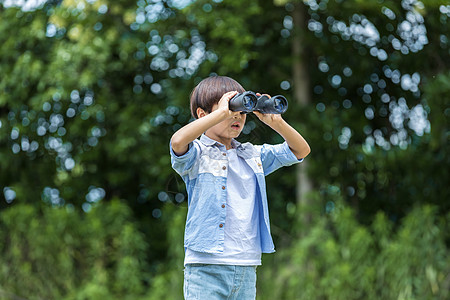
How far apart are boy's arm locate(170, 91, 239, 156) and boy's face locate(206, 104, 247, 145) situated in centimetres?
14

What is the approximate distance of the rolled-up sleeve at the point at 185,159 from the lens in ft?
6.79

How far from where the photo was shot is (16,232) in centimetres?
667

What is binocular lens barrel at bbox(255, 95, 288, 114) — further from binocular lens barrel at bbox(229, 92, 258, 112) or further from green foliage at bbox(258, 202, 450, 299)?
green foliage at bbox(258, 202, 450, 299)

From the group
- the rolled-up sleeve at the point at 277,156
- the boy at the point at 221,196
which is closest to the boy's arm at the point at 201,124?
the boy at the point at 221,196

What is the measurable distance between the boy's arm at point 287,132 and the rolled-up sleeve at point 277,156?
0.06 ft

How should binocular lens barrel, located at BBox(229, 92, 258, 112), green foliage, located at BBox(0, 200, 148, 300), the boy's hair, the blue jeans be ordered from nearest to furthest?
binocular lens barrel, located at BBox(229, 92, 258, 112) → the blue jeans → the boy's hair → green foliage, located at BBox(0, 200, 148, 300)

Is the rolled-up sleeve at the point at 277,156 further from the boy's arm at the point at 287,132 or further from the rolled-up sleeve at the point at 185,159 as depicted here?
the rolled-up sleeve at the point at 185,159

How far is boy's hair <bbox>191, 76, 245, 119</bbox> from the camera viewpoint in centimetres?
219

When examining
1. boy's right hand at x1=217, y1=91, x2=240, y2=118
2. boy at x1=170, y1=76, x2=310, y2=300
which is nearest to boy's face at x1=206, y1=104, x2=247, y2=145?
boy at x1=170, y1=76, x2=310, y2=300

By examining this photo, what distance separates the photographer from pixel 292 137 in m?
2.20

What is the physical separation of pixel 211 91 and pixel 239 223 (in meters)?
0.42

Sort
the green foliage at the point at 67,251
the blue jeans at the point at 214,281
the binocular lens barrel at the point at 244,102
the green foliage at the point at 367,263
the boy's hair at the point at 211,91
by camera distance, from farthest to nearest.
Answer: the green foliage at the point at 67,251 < the green foliage at the point at 367,263 < the boy's hair at the point at 211,91 < the blue jeans at the point at 214,281 < the binocular lens barrel at the point at 244,102

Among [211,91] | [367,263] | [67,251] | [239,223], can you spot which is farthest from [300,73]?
[239,223]

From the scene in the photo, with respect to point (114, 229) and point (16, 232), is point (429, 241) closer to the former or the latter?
point (114, 229)
